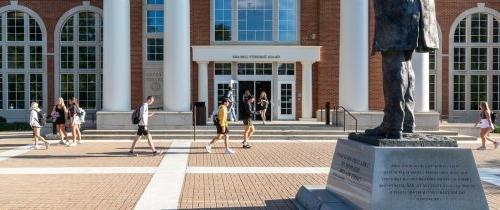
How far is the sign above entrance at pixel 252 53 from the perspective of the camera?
30.5 m

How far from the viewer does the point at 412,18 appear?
716 centimetres

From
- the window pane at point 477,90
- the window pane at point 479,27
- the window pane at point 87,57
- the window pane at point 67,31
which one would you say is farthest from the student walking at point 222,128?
the window pane at point 479,27

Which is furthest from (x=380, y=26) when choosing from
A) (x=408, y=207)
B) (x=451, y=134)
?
(x=451, y=134)

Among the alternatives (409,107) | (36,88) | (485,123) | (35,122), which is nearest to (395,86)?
(409,107)

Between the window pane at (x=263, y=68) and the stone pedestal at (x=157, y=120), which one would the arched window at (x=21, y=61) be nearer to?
the stone pedestal at (x=157, y=120)

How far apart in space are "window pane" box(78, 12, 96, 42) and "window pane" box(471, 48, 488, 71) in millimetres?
21084

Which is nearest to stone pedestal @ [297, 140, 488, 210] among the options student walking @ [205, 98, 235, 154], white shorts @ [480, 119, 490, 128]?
student walking @ [205, 98, 235, 154]

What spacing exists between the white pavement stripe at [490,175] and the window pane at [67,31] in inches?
998

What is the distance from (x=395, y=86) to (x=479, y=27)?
28635mm

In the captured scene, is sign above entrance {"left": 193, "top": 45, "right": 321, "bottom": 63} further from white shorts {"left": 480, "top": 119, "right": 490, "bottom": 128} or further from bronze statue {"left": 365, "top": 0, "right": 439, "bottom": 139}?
bronze statue {"left": 365, "top": 0, "right": 439, "bottom": 139}

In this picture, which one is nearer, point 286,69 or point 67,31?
point 286,69

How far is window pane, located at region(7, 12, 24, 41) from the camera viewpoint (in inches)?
1315

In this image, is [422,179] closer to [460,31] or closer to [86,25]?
[460,31]

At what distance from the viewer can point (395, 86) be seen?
7.39m
